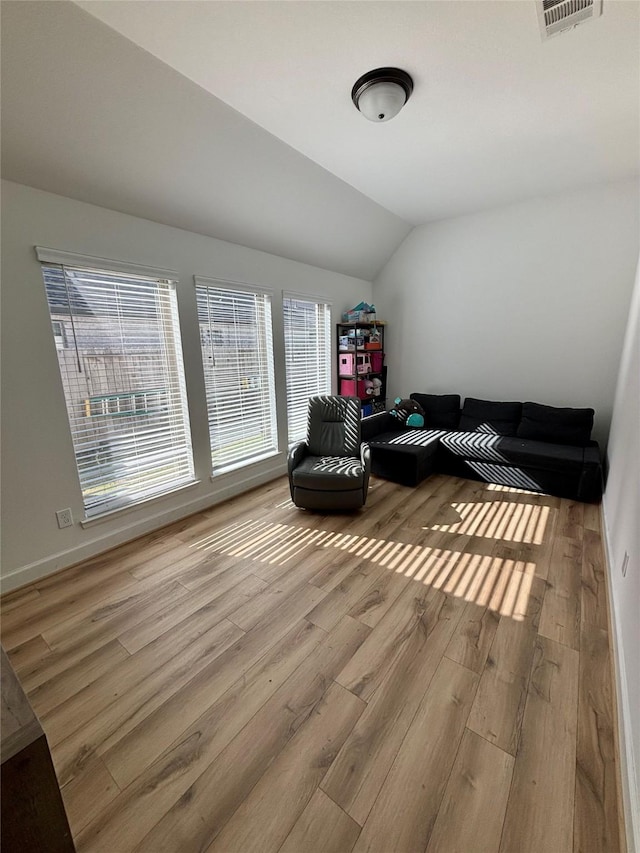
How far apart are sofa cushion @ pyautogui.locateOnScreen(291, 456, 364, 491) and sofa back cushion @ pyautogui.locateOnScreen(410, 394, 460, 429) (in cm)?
170

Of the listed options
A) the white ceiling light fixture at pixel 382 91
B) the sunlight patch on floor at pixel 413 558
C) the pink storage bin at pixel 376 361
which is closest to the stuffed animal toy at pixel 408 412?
the pink storage bin at pixel 376 361

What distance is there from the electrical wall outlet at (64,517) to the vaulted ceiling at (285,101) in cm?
207

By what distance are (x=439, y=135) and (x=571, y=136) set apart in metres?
1.02

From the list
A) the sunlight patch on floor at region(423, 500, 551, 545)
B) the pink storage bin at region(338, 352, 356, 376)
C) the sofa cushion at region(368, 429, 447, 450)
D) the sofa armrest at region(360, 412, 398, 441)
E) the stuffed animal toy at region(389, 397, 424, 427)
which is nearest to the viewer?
the sunlight patch on floor at region(423, 500, 551, 545)

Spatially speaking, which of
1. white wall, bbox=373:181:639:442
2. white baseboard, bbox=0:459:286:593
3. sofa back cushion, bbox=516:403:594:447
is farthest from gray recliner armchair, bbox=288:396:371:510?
sofa back cushion, bbox=516:403:594:447

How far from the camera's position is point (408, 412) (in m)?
4.31

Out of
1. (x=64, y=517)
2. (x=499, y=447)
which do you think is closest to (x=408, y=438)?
(x=499, y=447)

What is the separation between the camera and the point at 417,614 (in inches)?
74.0

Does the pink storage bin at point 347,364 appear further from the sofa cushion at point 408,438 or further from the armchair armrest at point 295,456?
the armchair armrest at point 295,456

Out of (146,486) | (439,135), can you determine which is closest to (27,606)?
(146,486)

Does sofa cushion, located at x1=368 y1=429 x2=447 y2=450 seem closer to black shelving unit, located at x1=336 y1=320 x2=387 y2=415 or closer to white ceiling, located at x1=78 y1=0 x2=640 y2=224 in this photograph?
black shelving unit, located at x1=336 y1=320 x2=387 y2=415

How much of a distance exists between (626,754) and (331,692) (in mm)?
1048

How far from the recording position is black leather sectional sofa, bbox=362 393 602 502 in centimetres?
315

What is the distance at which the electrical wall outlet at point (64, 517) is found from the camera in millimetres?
2314
